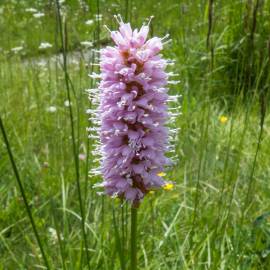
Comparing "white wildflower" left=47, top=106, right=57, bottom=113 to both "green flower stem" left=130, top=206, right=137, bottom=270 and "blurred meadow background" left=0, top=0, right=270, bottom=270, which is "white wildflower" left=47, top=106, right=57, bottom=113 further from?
"green flower stem" left=130, top=206, right=137, bottom=270

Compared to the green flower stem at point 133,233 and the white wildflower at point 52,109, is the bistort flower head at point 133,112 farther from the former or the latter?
the white wildflower at point 52,109

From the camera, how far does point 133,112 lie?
3.90 feet

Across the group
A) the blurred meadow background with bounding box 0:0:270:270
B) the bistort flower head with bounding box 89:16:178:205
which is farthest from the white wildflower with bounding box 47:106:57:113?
the bistort flower head with bounding box 89:16:178:205

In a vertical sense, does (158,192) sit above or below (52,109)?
below

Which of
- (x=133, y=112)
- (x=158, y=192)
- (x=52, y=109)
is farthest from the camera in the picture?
(x=52, y=109)

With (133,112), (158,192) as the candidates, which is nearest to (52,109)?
(158,192)

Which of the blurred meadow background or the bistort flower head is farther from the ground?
the bistort flower head

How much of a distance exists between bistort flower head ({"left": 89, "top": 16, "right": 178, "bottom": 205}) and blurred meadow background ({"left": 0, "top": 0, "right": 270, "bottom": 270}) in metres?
0.09

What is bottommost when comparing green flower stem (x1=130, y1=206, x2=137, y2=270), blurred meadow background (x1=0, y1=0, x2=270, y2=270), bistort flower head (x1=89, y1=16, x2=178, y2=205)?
blurred meadow background (x1=0, y1=0, x2=270, y2=270)

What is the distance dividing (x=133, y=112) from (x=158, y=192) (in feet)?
4.54

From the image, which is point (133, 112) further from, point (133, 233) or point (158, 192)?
point (158, 192)

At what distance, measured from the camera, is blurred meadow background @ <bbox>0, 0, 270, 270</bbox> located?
1760 mm

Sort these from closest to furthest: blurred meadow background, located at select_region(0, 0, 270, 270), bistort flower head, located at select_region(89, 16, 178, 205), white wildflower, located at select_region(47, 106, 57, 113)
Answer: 1. bistort flower head, located at select_region(89, 16, 178, 205)
2. blurred meadow background, located at select_region(0, 0, 270, 270)
3. white wildflower, located at select_region(47, 106, 57, 113)

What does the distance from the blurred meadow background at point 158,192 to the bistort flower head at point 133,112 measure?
87mm
